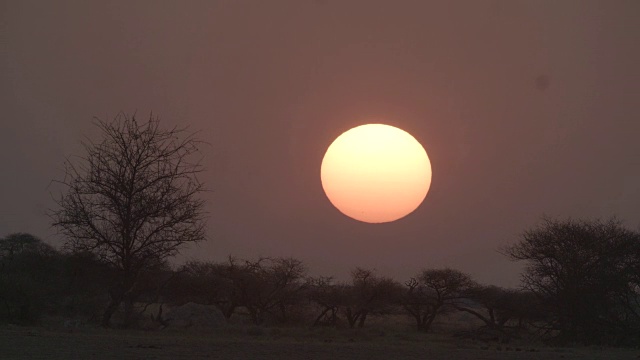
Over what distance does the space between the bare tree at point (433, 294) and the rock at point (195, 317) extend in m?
16.6

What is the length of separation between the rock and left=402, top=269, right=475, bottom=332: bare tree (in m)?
16.6

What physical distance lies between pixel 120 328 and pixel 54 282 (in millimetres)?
12924

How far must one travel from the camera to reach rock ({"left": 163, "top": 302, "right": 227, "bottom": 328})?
107ft

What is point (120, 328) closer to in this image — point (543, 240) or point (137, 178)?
point (137, 178)

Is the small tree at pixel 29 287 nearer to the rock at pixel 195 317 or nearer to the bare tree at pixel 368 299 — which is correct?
the rock at pixel 195 317

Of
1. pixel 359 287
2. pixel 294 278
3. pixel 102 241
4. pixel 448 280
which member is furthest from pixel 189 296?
pixel 102 241

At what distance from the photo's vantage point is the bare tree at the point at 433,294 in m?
48.2

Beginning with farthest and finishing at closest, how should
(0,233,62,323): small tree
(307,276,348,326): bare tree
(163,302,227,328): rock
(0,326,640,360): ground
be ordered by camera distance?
(307,276,348,326): bare tree, (163,302,227,328): rock, (0,233,62,323): small tree, (0,326,640,360): ground

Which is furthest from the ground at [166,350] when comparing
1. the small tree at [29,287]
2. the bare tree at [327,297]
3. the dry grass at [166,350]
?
the bare tree at [327,297]

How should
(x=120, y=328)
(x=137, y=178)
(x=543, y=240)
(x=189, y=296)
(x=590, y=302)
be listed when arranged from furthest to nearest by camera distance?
(x=189, y=296) < (x=543, y=240) < (x=590, y=302) < (x=120, y=328) < (x=137, y=178)

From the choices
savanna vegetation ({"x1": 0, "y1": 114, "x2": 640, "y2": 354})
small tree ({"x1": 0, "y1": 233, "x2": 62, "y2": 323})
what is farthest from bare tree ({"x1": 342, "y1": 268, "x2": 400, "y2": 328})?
small tree ({"x1": 0, "y1": 233, "x2": 62, "y2": 323})

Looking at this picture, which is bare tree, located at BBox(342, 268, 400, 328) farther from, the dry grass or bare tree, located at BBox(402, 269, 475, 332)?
the dry grass

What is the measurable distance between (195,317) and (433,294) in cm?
2209

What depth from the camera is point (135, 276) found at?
80.4ft
